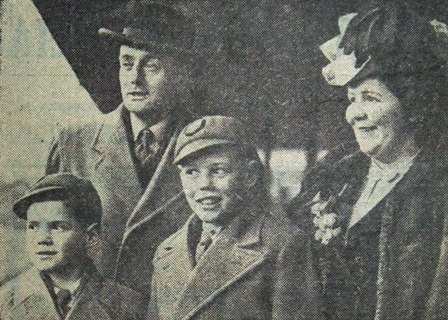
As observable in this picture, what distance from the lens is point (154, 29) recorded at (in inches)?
155

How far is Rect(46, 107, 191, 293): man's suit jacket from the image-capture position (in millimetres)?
3846

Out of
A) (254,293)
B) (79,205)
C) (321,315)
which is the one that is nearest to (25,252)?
(79,205)

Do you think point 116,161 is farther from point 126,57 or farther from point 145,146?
point 126,57

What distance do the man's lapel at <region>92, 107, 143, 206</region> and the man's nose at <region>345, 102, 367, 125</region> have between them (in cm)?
111

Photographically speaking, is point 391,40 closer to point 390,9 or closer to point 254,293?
point 390,9

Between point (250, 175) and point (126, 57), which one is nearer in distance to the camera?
A: point (250, 175)

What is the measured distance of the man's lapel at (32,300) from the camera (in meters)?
3.86

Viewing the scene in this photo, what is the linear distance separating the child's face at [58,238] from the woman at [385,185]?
1.11 metres

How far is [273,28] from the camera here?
386cm

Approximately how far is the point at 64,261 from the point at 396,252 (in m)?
1.65

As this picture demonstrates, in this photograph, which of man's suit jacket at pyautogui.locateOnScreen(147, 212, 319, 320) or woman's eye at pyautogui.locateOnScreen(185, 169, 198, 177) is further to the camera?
woman's eye at pyautogui.locateOnScreen(185, 169, 198, 177)

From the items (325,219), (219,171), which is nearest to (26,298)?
(219,171)

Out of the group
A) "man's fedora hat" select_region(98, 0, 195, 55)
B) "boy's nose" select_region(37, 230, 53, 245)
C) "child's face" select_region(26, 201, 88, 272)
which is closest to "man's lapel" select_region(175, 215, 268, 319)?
"child's face" select_region(26, 201, 88, 272)

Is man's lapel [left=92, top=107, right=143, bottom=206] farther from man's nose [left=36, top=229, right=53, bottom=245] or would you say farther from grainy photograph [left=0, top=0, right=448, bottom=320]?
man's nose [left=36, top=229, right=53, bottom=245]
